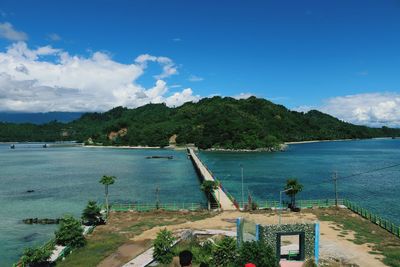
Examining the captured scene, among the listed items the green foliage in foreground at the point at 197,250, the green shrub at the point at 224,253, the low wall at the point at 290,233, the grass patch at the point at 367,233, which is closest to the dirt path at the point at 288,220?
the grass patch at the point at 367,233

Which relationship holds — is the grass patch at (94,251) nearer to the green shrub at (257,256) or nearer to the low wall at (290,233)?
the green shrub at (257,256)

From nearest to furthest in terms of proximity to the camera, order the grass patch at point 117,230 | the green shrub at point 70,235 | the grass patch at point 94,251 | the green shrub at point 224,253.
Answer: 1. the green shrub at point 224,253
2. the grass patch at point 94,251
3. the grass patch at point 117,230
4. the green shrub at point 70,235

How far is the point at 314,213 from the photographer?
5025 centimetres

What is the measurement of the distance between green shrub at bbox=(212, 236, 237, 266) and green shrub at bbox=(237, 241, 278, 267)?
108 inches

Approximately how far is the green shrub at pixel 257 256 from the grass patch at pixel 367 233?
1201cm

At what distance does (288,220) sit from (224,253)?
19.6 meters

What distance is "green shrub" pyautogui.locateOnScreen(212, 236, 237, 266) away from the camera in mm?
29266

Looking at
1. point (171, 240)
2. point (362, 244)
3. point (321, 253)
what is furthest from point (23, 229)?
point (362, 244)

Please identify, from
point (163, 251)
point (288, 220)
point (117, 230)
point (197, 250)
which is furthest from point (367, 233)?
point (117, 230)

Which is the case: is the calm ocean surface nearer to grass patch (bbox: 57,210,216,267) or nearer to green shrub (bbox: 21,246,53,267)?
grass patch (bbox: 57,210,216,267)

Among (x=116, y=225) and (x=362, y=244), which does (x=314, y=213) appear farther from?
(x=116, y=225)

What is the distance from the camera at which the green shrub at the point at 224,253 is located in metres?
29.3

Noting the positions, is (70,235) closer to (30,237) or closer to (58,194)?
(30,237)

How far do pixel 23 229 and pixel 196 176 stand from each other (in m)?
58.2
